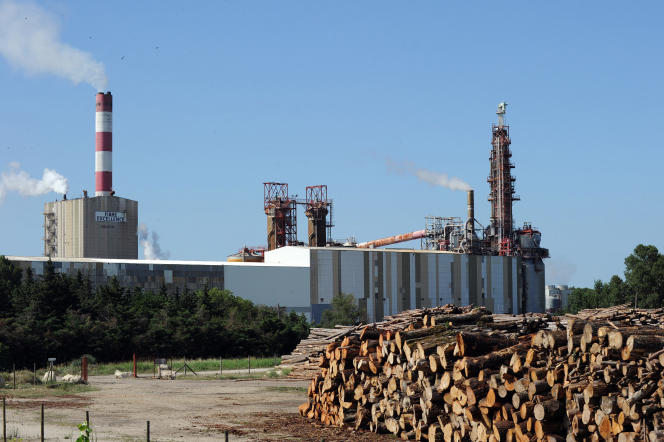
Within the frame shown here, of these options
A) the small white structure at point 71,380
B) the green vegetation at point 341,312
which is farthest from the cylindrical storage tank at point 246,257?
the small white structure at point 71,380

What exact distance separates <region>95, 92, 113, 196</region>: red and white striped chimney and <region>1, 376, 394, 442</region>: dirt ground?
7027 centimetres

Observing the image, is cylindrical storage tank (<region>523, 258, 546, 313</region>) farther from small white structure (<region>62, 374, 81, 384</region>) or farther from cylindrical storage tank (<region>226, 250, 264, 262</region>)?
small white structure (<region>62, 374, 81, 384</region>)

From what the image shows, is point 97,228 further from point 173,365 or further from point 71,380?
point 71,380

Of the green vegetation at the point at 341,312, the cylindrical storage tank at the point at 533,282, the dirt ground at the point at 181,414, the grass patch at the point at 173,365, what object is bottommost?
the grass patch at the point at 173,365

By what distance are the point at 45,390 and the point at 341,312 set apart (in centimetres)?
5397

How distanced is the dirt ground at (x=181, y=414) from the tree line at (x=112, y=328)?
14.0m

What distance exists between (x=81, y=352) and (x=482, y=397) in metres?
36.7

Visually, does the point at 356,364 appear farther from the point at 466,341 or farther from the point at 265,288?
the point at 265,288

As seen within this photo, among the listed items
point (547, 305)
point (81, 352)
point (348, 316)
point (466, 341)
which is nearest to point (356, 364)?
point (466, 341)

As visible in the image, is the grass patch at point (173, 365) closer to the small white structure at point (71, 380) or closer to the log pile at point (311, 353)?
the log pile at point (311, 353)

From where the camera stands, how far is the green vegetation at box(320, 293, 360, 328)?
84.1m

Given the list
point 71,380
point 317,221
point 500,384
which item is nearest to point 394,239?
point 317,221

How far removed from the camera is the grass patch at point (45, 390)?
3073cm

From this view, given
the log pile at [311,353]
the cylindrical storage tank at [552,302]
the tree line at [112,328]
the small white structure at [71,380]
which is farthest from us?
the cylindrical storage tank at [552,302]
